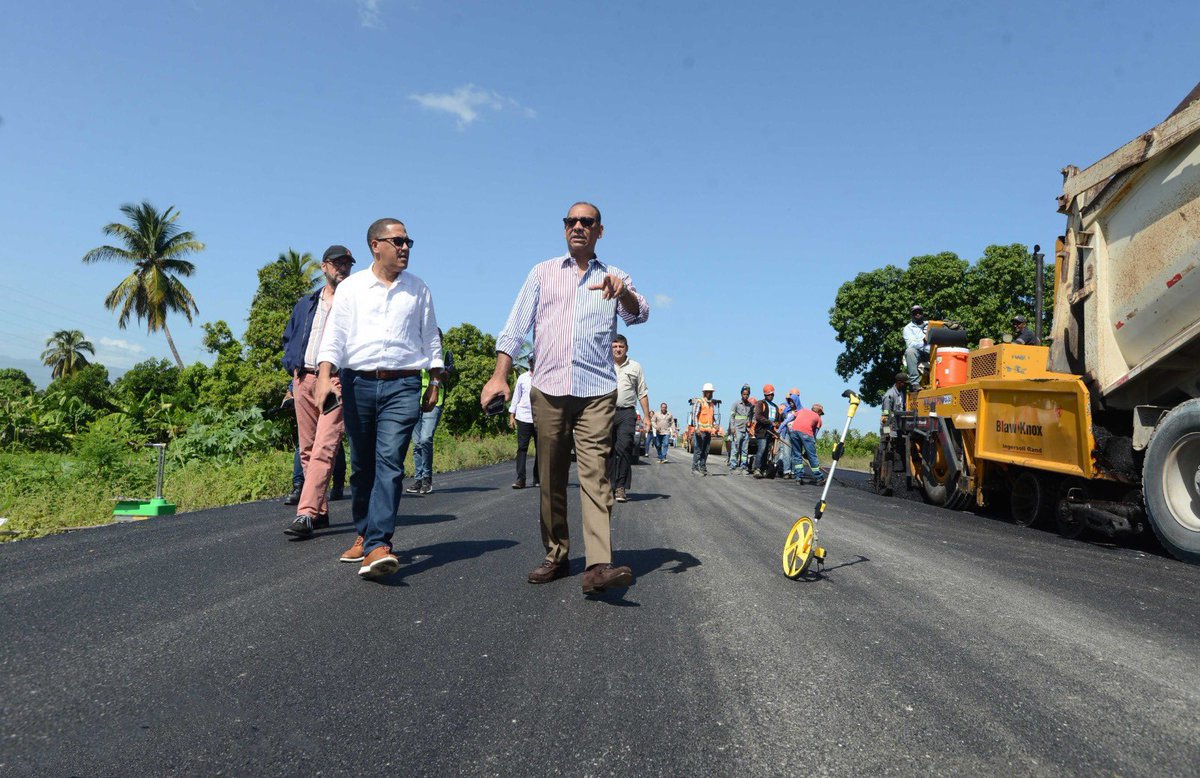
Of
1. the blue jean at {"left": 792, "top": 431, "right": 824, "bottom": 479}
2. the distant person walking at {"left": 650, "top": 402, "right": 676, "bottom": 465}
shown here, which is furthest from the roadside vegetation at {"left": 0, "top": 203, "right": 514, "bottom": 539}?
the blue jean at {"left": 792, "top": 431, "right": 824, "bottom": 479}

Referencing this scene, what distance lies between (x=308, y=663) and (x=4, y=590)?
6.87 ft

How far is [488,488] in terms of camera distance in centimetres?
1095

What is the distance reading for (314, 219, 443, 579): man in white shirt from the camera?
15.6 ft

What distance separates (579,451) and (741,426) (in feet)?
48.9

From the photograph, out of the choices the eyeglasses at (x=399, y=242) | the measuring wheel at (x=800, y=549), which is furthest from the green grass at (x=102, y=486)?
the measuring wheel at (x=800, y=549)

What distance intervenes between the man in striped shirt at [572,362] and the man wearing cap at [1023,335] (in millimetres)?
7064

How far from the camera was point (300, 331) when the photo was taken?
6.88 m

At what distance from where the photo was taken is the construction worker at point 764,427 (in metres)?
16.6

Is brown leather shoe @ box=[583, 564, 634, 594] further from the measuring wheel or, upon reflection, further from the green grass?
the green grass

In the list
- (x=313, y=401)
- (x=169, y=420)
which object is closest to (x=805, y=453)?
(x=313, y=401)

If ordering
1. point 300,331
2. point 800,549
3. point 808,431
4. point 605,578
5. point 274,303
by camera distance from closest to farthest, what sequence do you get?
point 605,578, point 800,549, point 300,331, point 808,431, point 274,303

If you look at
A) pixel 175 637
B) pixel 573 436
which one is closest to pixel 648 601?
pixel 573 436

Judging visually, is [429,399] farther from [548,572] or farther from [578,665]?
[578,665]

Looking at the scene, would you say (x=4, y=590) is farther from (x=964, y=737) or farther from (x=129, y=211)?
(x=129, y=211)
